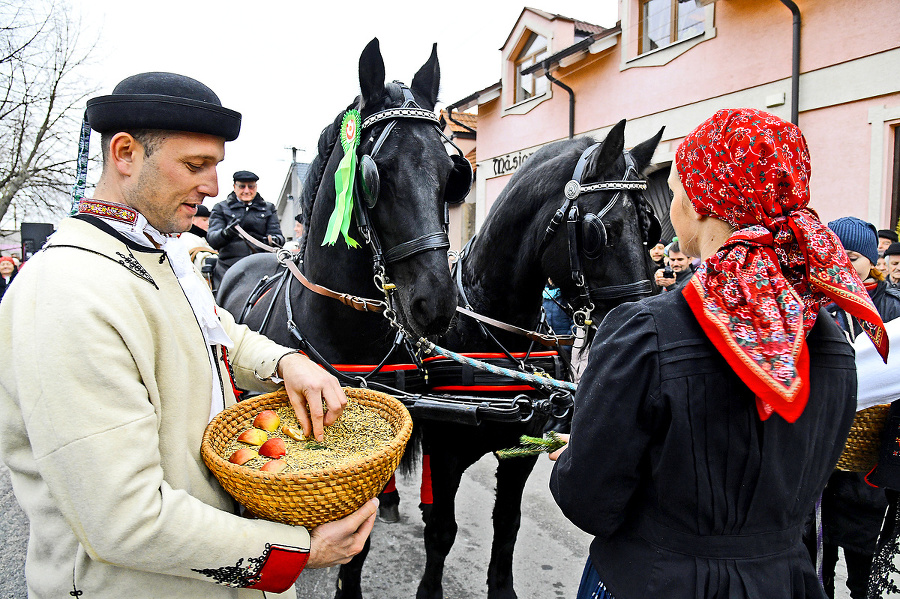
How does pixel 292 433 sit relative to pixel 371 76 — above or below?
below

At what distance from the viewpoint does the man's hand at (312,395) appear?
1387 mm

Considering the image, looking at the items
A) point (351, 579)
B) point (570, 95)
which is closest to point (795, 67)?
point (570, 95)

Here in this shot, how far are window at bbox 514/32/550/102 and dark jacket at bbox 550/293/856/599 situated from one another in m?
12.3

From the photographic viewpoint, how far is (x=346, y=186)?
2.14 meters

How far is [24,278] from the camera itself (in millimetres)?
1017

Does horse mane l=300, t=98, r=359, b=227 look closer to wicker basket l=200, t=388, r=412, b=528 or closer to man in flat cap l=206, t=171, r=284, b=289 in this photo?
wicker basket l=200, t=388, r=412, b=528

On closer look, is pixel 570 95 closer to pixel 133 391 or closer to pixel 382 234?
pixel 382 234

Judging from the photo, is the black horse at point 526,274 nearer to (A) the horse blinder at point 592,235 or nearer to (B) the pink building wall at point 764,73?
(A) the horse blinder at point 592,235

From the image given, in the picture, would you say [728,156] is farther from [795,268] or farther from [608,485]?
[608,485]

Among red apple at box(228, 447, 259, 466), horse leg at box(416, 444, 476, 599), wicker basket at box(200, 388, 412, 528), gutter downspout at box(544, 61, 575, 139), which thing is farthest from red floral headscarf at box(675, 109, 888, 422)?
gutter downspout at box(544, 61, 575, 139)

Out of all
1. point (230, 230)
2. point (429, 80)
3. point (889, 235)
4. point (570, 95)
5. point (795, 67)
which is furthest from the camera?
point (570, 95)

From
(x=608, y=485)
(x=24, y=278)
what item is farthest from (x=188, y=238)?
(x=608, y=485)

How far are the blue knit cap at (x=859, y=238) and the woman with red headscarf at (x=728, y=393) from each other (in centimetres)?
207

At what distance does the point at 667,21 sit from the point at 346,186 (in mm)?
9891
